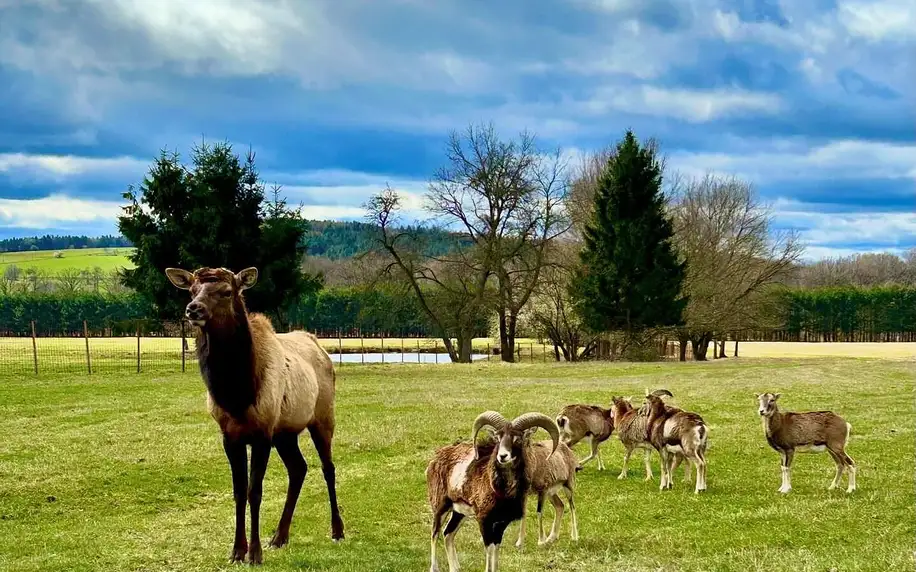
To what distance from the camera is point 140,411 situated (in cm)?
2397

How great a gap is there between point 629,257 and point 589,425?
3836cm

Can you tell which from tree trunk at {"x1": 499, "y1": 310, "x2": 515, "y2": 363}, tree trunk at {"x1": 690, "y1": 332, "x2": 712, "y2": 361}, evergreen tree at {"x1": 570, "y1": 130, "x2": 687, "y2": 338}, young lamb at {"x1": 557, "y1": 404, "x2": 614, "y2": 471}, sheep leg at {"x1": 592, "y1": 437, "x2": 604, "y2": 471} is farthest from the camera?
tree trunk at {"x1": 690, "y1": 332, "x2": 712, "y2": 361}

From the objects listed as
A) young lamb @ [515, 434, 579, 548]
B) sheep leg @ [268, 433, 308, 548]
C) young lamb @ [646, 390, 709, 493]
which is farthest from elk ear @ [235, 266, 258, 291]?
young lamb @ [646, 390, 709, 493]

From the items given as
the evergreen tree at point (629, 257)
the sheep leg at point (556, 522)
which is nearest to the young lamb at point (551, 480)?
the sheep leg at point (556, 522)

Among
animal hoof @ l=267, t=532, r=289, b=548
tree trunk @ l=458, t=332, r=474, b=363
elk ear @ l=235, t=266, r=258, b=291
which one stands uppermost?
elk ear @ l=235, t=266, r=258, b=291

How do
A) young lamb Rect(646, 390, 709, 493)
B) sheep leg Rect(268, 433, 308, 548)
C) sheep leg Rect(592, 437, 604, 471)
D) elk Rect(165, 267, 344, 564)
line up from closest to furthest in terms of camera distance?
1. elk Rect(165, 267, 344, 564)
2. sheep leg Rect(268, 433, 308, 548)
3. young lamb Rect(646, 390, 709, 493)
4. sheep leg Rect(592, 437, 604, 471)

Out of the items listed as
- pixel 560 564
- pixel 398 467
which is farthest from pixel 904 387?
pixel 560 564

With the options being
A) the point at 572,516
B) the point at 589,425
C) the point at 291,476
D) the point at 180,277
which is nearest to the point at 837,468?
the point at 589,425

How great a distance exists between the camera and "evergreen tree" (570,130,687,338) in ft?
171

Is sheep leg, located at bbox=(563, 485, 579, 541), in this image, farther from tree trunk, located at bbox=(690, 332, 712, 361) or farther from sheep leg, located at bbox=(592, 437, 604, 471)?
tree trunk, located at bbox=(690, 332, 712, 361)

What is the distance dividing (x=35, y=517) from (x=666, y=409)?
36.2 ft

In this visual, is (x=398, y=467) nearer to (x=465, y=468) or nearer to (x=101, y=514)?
(x=101, y=514)

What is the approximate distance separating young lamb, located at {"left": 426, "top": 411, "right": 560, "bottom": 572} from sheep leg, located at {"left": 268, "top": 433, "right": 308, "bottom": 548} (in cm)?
264

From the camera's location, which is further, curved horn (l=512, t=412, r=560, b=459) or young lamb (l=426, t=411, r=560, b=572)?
curved horn (l=512, t=412, r=560, b=459)
